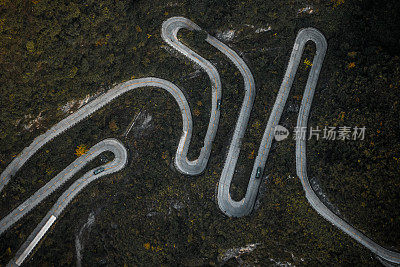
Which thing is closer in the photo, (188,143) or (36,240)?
(36,240)

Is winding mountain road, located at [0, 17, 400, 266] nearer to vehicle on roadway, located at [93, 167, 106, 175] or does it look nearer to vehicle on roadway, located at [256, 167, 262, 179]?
vehicle on roadway, located at [93, 167, 106, 175]

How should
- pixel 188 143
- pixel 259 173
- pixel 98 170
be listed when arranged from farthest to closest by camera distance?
pixel 188 143 → pixel 98 170 → pixel 259 173

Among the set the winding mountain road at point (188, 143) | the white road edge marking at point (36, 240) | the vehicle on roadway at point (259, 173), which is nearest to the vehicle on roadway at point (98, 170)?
the winding mountain road at point (188, 143)

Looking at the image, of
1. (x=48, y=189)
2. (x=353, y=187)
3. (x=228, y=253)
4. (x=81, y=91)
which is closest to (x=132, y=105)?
(x=81, y=91)

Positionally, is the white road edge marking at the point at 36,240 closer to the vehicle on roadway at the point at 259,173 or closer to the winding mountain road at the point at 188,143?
the winding mountain road at the point at 188,143

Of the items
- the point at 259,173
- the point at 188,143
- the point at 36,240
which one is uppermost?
the point at 188,143

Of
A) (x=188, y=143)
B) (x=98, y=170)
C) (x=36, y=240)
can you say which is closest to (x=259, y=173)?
(x=188, y=143)

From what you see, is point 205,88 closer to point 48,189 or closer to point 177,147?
point 177,147

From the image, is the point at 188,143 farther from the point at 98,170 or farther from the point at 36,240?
the point at 36,240

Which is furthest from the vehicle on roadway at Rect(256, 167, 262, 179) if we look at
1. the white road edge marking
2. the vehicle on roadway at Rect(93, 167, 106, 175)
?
the white road edge marking
